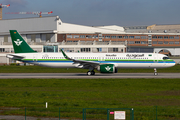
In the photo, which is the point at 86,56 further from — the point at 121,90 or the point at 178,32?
the point at 178,32

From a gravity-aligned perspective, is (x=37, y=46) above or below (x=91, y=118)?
above

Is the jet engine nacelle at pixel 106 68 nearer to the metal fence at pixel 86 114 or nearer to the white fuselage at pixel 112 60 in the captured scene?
the white fuselage at pixel 112 60

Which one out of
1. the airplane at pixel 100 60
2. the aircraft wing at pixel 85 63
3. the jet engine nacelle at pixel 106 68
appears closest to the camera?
the jet engine nacelle at pixel 106 68

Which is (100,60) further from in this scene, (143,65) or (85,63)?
(143,65)

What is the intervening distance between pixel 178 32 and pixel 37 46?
87187 millimetres

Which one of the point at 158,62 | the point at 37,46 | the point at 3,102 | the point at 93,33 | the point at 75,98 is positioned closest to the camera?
the point at 3,102

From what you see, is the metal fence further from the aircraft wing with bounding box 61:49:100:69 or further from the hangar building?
the hangar building

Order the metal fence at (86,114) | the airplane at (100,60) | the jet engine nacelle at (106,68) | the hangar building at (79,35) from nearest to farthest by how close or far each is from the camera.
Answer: the metal fence at (86,114)
the jet engine nacelle at (106,68)
the airplane at (100,60)
the hangar building at (79,35)

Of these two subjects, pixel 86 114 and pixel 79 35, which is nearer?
pixel 86 114

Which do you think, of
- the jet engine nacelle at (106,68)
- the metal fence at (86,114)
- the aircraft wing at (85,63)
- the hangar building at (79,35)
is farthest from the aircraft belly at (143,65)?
the hangar building at (79,35)

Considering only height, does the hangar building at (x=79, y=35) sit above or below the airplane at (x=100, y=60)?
above

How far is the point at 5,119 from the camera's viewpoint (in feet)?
49.4

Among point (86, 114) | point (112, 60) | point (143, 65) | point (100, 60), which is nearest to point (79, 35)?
point (100, 60)

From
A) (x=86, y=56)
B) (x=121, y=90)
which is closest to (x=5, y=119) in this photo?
(x=121, y=90)
